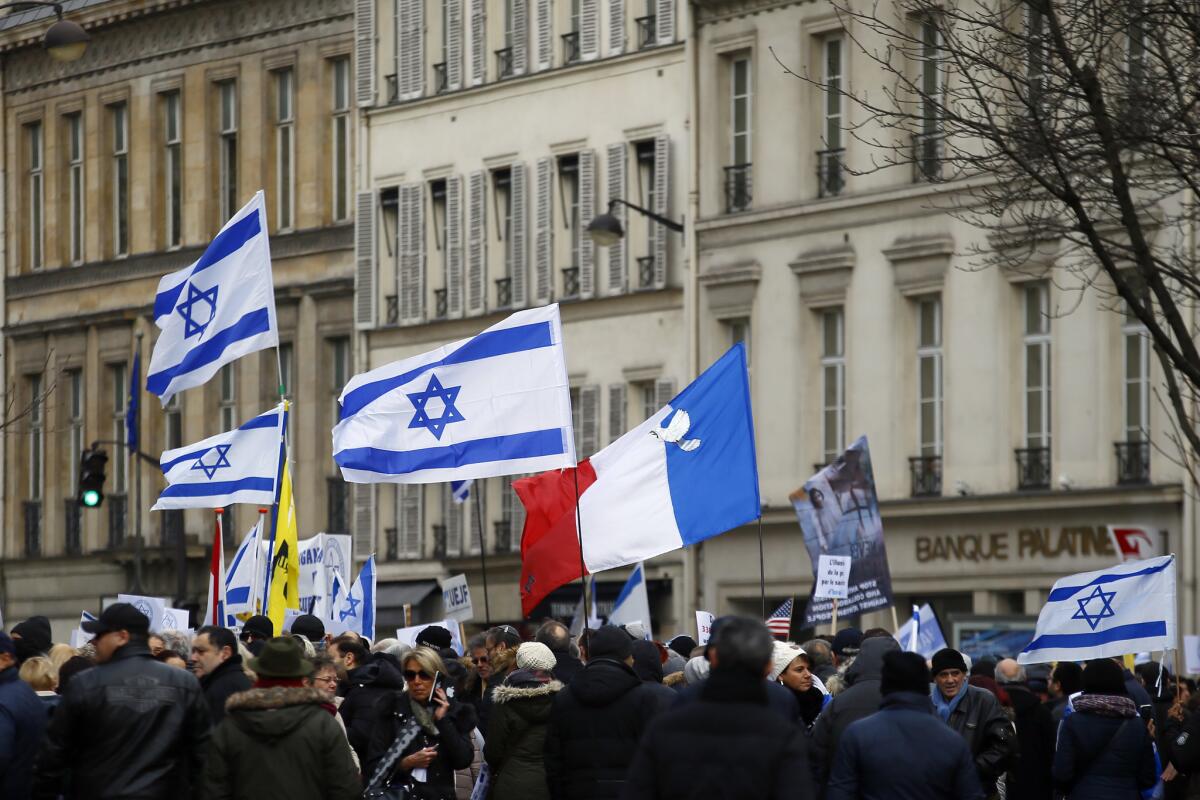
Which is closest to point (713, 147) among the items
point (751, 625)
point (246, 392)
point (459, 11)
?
point (459, 11)

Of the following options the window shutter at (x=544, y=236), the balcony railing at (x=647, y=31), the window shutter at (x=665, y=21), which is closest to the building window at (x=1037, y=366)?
the window shutter at (x=665, y=21)

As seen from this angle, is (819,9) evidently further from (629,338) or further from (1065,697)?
(1065,697)

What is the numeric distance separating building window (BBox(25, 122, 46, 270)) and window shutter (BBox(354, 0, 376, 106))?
1030 cm

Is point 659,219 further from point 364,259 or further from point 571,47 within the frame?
point 364,259

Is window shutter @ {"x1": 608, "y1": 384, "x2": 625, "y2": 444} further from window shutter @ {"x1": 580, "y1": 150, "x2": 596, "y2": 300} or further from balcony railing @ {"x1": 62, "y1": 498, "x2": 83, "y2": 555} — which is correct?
balcony railing @ {"x1": 62, "y1": 498, "x2": 83, "y2": 555}

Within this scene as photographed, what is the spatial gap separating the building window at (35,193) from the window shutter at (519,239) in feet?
47.6

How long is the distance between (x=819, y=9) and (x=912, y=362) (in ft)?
16.5

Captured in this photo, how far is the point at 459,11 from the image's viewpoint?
46094 millimetres

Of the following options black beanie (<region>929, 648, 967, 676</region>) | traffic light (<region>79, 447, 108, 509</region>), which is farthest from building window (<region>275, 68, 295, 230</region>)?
black beanie (<region>929, 648, 967, 676</region>)

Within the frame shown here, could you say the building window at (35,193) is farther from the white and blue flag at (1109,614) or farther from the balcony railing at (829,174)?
the white and blue flag at (1109,614)

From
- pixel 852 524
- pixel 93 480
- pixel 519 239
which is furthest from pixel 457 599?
pixel 519 239

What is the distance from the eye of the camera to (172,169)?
52.5m

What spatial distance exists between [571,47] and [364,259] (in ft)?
18.7

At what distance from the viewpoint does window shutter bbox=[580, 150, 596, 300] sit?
43.0m
